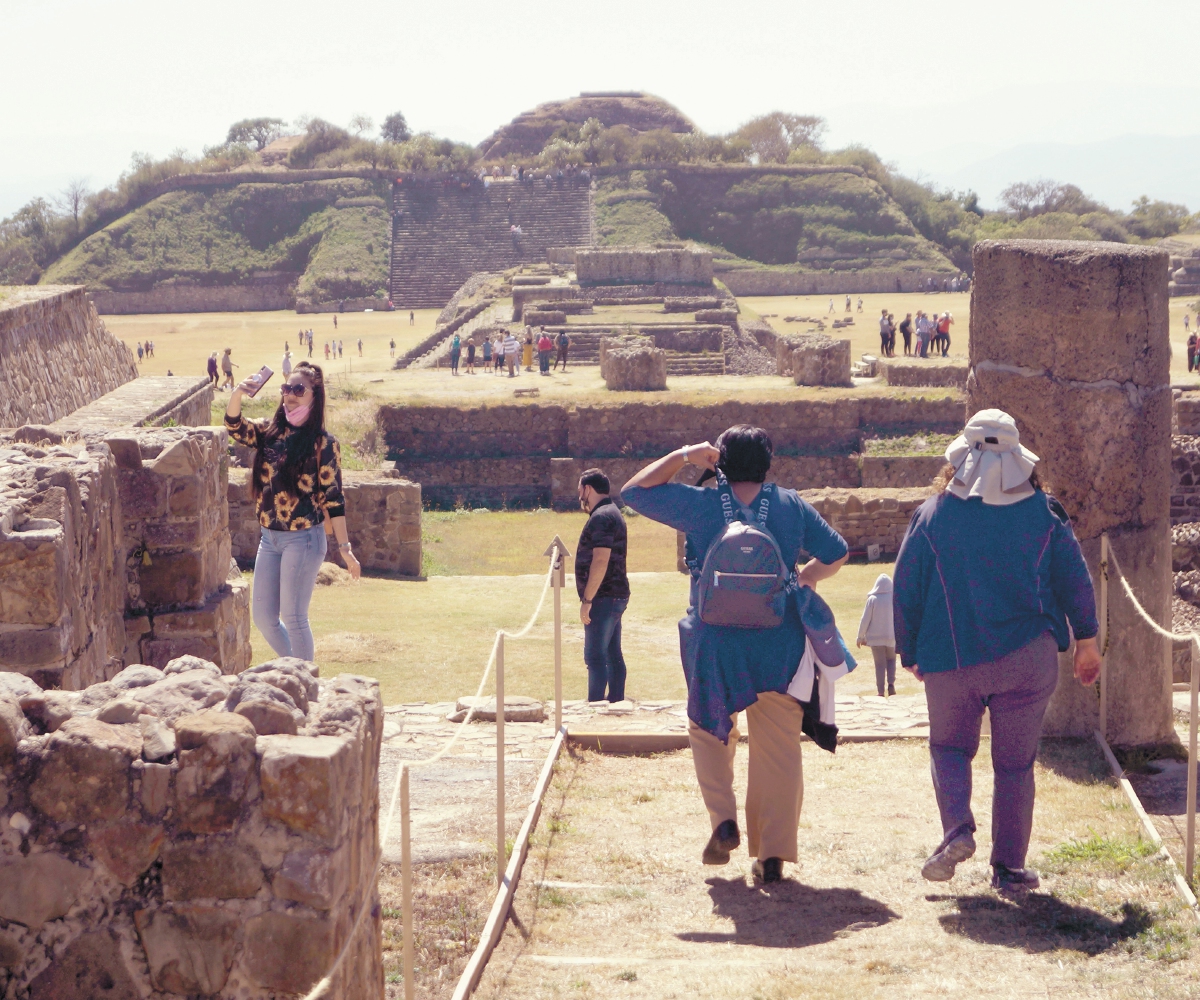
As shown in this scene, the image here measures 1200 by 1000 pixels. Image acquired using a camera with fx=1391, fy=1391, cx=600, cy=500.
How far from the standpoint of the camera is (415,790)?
5500 millimetres

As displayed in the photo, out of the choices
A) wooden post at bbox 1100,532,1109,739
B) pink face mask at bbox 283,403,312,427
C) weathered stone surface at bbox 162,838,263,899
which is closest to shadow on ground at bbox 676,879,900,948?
weathered stone surface at bbox 162,838,263,899

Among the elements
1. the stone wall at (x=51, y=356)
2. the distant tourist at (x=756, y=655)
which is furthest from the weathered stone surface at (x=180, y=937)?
the stone wall at (x=51, y=356)

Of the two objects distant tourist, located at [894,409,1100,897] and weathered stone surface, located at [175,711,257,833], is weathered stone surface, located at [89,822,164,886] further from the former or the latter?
distant tourist, located at [894,409,1100,897]

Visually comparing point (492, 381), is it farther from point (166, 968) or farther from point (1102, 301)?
point (166, 968)

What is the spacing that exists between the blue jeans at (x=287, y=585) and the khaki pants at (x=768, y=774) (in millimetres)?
2058

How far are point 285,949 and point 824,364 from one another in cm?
A: 2468

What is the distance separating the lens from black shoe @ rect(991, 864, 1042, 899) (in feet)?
13.8

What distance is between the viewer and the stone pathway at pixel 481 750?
495 centimetres

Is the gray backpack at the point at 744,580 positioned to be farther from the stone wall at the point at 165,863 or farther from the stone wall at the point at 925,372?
the stone wall at the point at 925,372

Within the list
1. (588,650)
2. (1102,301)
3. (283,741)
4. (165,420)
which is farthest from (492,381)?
(283,741)

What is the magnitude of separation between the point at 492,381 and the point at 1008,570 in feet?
79.1

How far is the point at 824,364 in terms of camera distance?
2667cm

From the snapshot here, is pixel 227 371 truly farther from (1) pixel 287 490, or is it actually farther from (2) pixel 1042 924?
(2) pixel 1042 924

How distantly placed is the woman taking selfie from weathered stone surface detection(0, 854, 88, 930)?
9.77ft
